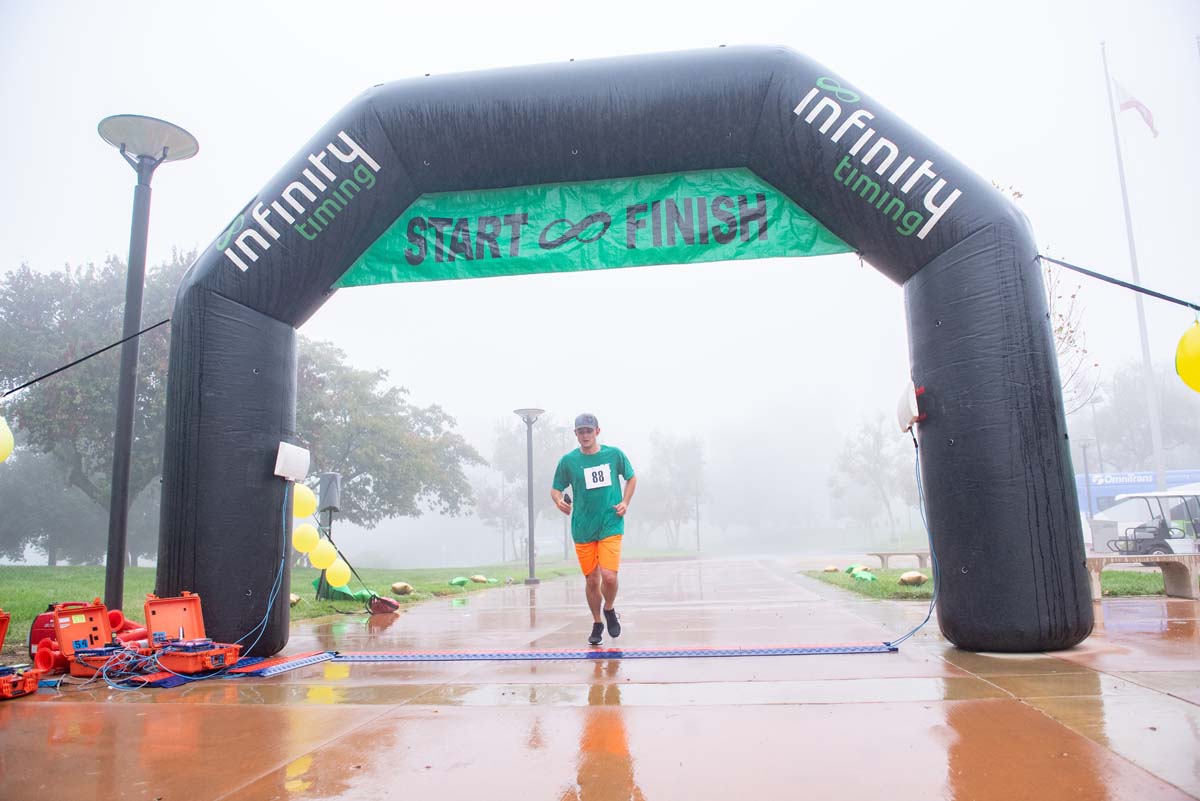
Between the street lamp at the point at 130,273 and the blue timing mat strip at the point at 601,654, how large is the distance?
2331mm

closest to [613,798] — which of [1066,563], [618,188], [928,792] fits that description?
[928,792]

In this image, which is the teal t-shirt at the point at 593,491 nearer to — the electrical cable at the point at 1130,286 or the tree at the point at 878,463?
the electrical cable at the point at 1130,286

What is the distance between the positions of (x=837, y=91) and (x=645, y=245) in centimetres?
184

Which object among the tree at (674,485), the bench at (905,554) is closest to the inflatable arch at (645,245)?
the bench at (905,554)

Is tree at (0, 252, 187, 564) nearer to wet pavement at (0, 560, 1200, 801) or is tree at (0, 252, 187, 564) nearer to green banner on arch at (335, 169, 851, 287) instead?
green banner on arch at (335, 169, 851, 287)

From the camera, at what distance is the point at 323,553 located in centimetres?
1004

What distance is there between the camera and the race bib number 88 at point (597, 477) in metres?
5.59

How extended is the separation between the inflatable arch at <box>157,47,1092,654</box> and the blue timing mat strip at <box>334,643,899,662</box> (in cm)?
62

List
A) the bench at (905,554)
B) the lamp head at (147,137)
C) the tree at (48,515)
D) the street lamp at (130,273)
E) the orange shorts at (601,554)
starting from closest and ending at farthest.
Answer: the orange shorts at (601,554)
the street lamp at (130,273)
the lamp head at (147,137)
the bench at (905,554)
the tree at (48,515)

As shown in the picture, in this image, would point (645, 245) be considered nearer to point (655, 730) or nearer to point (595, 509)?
point (595, 509)

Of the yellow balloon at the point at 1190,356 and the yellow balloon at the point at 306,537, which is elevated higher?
the yellow balloon at the point at 1190,356

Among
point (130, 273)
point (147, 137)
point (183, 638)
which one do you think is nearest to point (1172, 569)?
point (183, 638)

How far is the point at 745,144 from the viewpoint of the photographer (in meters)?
5.59

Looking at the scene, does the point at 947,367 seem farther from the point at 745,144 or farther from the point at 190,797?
the point at 190,797
